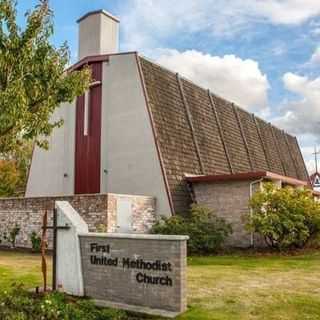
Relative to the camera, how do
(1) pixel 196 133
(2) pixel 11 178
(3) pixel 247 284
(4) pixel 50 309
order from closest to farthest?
(4) pixel 50 309 → (3) pixel 247 284 → (1) pixel 196 133 → (2) pixel 11 178

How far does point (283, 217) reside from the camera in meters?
15.4

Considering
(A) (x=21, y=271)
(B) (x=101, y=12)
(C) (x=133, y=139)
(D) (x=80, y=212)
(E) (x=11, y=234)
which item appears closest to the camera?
(A) (x=21, y=271)

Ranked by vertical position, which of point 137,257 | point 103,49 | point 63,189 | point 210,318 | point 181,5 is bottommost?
point 210,318

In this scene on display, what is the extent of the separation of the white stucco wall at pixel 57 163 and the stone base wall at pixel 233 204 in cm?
653

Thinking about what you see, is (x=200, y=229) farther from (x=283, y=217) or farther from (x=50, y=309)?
(x=50, y=309)

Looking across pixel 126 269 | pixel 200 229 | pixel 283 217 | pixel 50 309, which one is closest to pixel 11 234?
pixel 200 229

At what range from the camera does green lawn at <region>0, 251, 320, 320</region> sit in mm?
7137

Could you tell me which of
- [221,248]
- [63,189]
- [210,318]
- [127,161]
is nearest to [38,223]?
[63,189]

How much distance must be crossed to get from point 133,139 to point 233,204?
481cm

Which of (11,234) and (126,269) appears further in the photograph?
(11,234)

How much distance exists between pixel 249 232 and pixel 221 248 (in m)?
1.18

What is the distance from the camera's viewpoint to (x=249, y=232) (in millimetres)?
16328

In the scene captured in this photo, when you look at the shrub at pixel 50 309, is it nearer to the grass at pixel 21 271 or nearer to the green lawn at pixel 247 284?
the green lawn at pixel 247 284

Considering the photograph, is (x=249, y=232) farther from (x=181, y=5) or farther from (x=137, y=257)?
(x=137, y=257)
